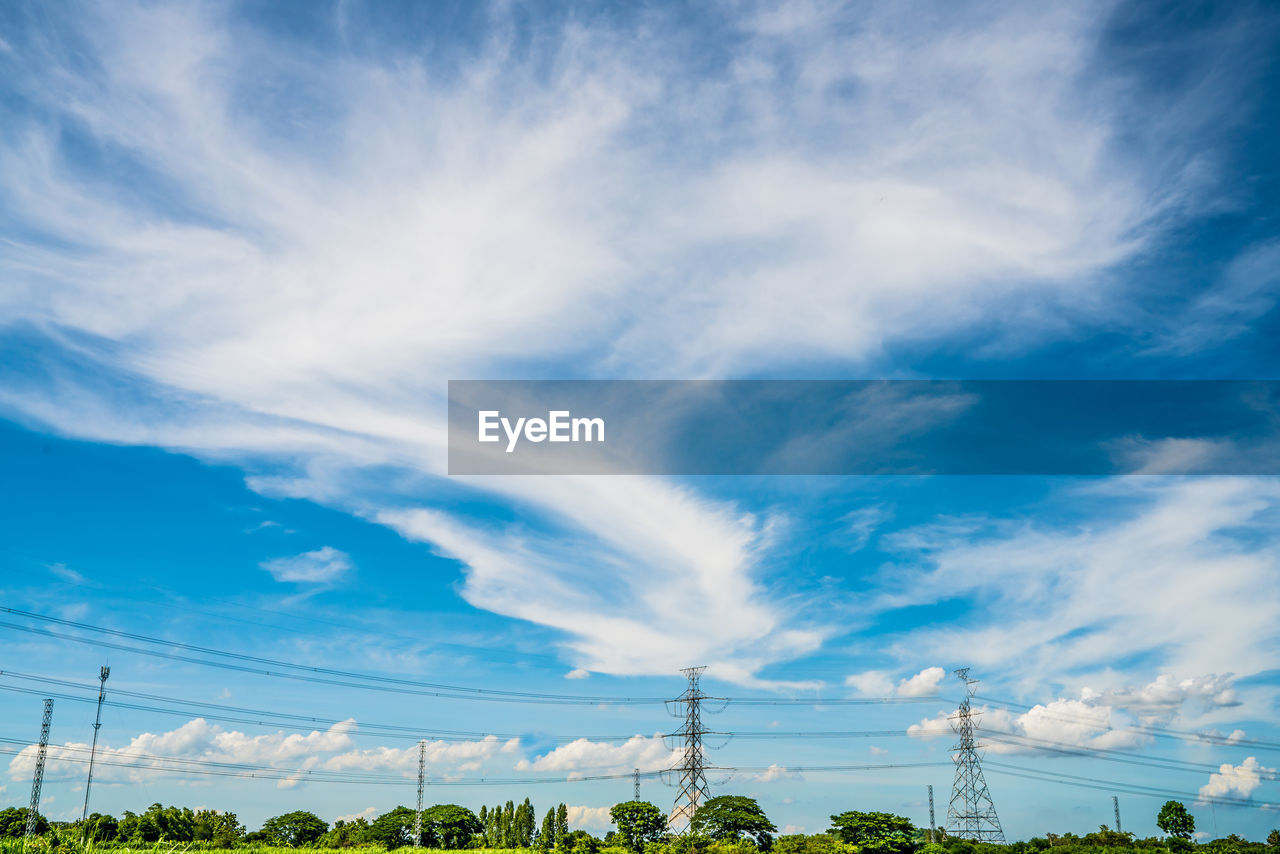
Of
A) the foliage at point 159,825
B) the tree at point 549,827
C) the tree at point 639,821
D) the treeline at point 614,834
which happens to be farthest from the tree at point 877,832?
the foliage at point 159,825

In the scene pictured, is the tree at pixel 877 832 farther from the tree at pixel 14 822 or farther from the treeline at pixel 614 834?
the tree at pixel 14 822

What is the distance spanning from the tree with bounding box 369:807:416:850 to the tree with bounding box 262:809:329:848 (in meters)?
8.09

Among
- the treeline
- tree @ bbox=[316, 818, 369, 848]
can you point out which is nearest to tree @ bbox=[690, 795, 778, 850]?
the treeline

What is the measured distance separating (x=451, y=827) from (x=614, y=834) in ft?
113

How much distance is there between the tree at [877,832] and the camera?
90.6m

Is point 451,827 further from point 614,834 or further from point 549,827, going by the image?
point 614,834

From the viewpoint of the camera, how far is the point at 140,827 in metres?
105

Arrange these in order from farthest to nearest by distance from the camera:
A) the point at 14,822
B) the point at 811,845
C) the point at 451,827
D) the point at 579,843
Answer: the point at 451,827, the point at 14,822, the point at 579,843, the point at 811,845

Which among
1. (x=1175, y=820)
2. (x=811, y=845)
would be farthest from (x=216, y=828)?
(x=1175, y=820)

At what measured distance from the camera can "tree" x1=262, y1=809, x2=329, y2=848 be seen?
12269cm

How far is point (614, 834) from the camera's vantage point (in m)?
101

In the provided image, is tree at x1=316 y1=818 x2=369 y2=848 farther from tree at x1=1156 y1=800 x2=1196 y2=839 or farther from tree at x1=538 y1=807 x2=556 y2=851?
tree at x1=1156 y1=800 x2=1196 y2=839

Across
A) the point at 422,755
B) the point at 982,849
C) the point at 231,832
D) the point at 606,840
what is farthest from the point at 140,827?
the point at 982,849

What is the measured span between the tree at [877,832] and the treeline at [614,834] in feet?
0.34
